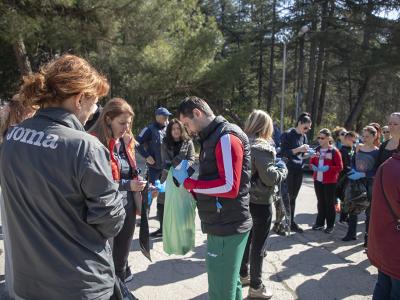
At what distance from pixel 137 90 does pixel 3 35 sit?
7.05 meters

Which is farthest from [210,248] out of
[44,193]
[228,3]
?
[228,3]

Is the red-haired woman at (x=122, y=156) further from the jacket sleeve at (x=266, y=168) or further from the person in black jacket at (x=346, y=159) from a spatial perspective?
the person in black jacket at (x=346, y=159)

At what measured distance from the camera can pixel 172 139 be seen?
208 inches

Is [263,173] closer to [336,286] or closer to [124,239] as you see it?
[124,239]

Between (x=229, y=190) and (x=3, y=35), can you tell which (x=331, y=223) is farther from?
(x=3, y=35)

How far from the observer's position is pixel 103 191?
1494 mm

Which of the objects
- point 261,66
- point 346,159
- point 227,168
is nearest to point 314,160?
point 346,159

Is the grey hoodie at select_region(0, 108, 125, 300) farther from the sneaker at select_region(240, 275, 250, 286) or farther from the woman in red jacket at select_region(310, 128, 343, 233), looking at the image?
the woman in red jacket at select_region(310, 128, 343, 233)

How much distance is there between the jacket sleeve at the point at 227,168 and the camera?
2.44 metres

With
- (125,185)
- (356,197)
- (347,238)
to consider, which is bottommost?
(347,238)

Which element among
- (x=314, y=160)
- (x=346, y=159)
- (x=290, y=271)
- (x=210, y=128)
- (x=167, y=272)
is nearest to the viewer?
(x=210, y=128)

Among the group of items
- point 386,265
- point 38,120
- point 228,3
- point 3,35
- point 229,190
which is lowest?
point 386,265

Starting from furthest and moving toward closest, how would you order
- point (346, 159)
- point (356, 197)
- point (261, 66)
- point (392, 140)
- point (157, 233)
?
1. point (261, 66)
2. point (346, 159)
3. point (157, 233)
4. point (356, 197)
5. point (392, 140)

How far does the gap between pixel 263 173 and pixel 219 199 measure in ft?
2.72
